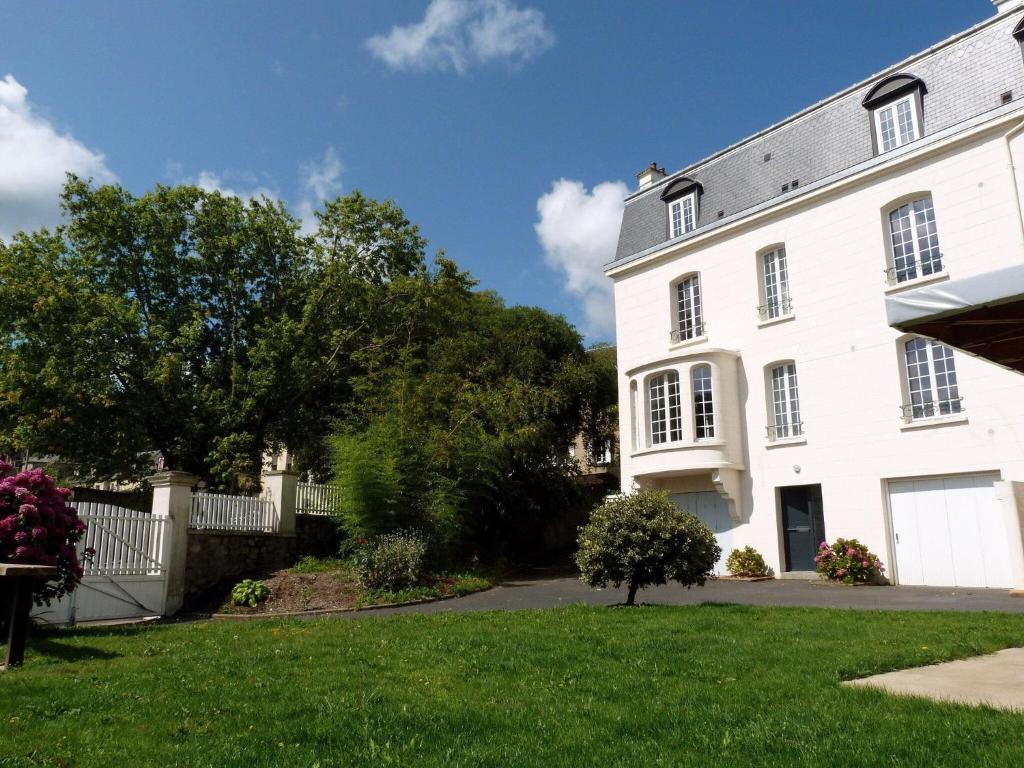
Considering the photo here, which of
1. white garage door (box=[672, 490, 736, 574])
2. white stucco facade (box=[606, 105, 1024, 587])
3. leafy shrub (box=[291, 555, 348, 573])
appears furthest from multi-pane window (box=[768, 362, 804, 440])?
leafy shrub (box=[291, 555, 348, 573])

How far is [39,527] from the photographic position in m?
9.56

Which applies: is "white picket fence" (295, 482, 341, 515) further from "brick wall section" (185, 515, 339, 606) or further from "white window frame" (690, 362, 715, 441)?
"white window frame" (690, 362, 715, 441)

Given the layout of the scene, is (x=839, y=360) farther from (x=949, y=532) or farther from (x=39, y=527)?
(x=39, y=527)

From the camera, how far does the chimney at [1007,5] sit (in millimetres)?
17125

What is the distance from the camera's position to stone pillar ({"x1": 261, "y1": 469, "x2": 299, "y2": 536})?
1833 centimetres

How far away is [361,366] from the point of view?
24.1 m

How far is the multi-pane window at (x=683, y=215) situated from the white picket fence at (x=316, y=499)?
1256 centimetres

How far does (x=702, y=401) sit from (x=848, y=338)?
391cm

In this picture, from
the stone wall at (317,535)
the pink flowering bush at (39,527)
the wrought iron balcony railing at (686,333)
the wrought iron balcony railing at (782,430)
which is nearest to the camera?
the pink flowering bush at (39,527)

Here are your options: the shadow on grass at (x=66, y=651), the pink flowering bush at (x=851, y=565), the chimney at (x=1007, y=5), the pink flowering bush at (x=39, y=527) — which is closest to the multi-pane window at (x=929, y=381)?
the pink flowering bush at (x=851, y=565)

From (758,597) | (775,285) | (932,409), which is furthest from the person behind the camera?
(775,285)

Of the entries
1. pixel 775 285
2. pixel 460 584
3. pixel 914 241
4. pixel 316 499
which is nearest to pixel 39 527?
pixel 460 584

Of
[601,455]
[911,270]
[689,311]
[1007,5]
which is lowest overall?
[601,455]

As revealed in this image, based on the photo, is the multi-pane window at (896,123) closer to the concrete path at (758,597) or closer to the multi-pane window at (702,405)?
the multi-pane window at (702,405)
